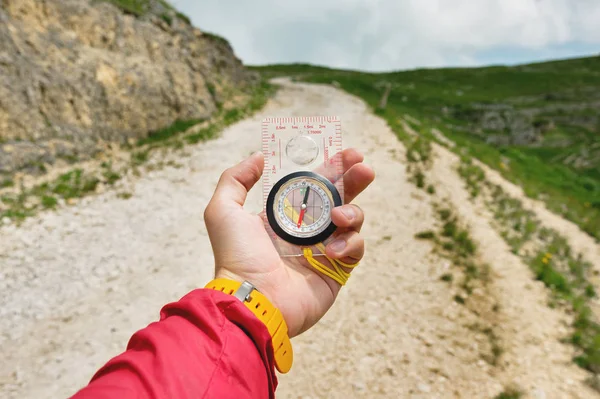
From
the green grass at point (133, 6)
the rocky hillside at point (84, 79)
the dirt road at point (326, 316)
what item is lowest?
the dirt road at point (326, 316)

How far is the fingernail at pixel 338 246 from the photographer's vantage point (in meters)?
2.88

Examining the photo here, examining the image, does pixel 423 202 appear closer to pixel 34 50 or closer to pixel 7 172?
pixel 7 172

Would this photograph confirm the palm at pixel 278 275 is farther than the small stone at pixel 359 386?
No

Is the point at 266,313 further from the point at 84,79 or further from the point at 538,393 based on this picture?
the point at 84,79

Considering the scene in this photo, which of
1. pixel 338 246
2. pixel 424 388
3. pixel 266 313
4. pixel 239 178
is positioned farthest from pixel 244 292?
pixel 424 388

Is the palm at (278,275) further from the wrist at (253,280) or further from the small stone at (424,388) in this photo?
the small stone at (424,388)

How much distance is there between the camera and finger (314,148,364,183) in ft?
10.8

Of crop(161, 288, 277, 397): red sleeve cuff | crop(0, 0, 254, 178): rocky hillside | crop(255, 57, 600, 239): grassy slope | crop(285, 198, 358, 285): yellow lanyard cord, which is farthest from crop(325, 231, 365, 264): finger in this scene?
crop(255, 57, 600, 239): grassy slope

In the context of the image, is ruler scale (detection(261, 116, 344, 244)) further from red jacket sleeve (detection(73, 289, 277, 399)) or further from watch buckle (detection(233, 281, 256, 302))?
red jacket sleeve (detection(73, 289, 277, 399))

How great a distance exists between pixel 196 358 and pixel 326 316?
472 cm

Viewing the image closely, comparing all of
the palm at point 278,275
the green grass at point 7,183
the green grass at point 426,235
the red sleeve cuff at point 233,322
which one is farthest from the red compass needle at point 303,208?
the green grass at point 7,183

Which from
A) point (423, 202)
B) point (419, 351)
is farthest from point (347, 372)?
point (423, 202)

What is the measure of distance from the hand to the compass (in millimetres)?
144

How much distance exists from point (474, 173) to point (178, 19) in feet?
53.0
